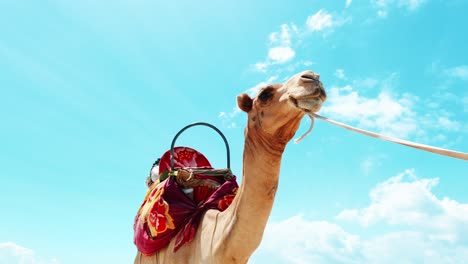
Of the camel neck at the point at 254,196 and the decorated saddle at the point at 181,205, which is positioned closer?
the camel neck at the point at 254,196

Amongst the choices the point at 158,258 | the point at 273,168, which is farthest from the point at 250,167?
the point at 158,258

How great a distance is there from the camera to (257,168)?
11.2 ft

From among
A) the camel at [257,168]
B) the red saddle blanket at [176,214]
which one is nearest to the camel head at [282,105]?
the camel at [257,168]

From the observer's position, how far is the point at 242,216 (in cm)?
346

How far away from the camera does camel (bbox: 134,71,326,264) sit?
3.24 meters

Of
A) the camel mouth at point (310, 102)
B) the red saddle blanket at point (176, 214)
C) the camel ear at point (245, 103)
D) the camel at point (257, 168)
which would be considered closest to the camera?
the camel mouth at point (310, 102)

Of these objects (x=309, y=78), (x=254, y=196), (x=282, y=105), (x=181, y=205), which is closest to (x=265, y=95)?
(x=282, y=105)

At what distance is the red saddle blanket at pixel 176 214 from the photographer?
4309 millimetres

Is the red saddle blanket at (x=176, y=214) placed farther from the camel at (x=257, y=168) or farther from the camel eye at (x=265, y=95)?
the camel eye at (x=265, y=95)

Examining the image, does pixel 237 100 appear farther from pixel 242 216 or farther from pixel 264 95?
pixel 242 216

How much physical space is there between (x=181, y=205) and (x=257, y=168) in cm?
130

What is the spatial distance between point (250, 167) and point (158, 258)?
181cm

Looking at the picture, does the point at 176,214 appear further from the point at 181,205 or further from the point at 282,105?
the point at 282,105

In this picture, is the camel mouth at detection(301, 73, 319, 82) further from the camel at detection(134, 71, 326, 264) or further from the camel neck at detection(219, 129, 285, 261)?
the camel neck at detection(219, 129, 285, 261)
